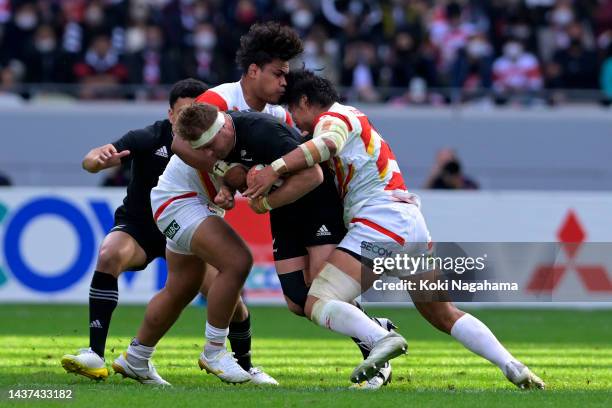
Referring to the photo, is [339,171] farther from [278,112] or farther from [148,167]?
[148,167]

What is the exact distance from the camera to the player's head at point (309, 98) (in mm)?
8219

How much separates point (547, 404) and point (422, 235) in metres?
1.49

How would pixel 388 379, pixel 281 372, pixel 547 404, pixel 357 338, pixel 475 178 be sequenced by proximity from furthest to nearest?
pixel 475 178, pixel 281 372, pixel 388 379, pixel 357 338, pixel 547 404

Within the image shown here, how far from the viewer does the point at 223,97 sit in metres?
8.70

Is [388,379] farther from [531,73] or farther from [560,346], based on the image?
[531,73]

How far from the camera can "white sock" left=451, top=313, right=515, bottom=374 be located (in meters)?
7.83

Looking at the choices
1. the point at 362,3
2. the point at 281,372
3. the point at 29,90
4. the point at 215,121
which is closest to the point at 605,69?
the point at 362,3

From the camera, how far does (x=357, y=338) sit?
25.7ft

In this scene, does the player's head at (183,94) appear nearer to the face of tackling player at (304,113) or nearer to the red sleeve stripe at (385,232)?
the face of tackling player at (304,113)

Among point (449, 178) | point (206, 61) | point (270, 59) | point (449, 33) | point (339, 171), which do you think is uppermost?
point (270, 59)

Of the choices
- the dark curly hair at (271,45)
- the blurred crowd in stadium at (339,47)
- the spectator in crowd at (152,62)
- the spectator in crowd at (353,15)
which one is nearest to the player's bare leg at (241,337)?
the dark curly hair at (271,45)

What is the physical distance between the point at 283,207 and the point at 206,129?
0.83 metres

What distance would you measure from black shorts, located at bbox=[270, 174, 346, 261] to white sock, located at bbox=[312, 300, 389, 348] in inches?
23.0

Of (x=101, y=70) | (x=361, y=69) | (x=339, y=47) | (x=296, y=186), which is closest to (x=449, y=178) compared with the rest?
(x=361, y=69)
